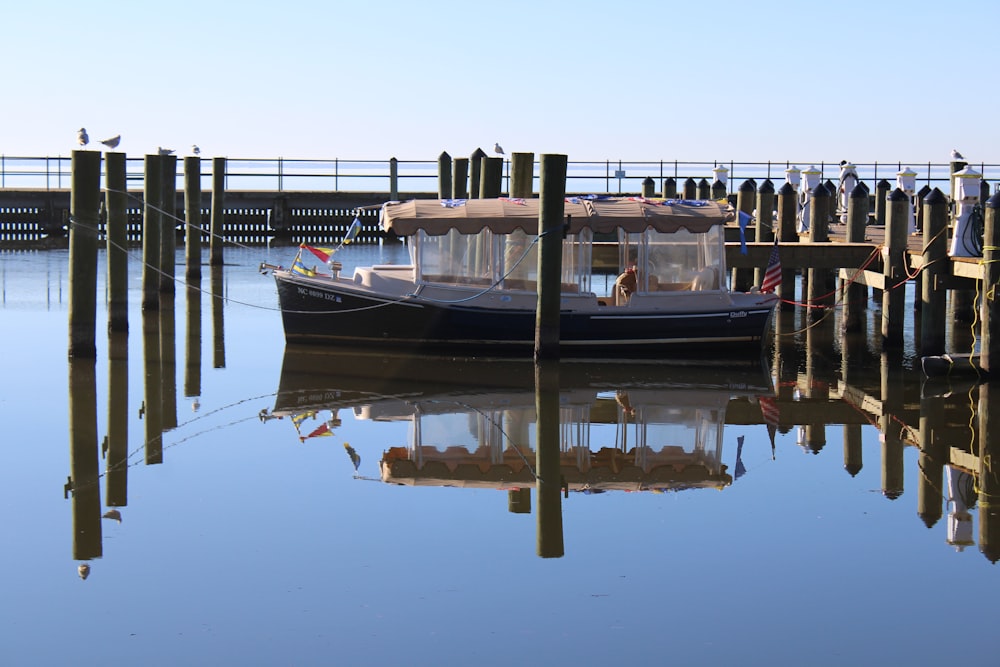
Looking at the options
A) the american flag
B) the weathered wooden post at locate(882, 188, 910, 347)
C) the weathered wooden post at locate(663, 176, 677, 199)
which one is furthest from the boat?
the weathered wooden post at locate(663, 176, 677, 199)

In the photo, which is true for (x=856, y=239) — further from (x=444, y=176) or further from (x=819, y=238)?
(x=444, y=176)

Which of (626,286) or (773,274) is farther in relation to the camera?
(773,274)

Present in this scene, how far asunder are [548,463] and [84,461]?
4384mm

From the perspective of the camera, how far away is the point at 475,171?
2878 centimetres

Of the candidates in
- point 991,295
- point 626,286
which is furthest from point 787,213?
point 991,295

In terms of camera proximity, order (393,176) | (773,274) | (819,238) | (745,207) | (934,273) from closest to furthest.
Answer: (934,273)
(773,274)
(819,238)
(745,207)
(393,176)

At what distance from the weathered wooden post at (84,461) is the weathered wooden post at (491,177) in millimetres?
9236

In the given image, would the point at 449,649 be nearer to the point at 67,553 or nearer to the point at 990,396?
the point at 67,553

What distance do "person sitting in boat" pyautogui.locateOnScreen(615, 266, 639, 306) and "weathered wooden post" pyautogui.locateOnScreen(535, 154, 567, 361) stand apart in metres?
1.76

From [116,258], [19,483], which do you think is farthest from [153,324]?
[19,483]

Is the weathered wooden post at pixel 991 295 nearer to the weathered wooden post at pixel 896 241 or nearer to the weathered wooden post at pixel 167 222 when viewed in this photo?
the weathered wooden post at pixel 896 241

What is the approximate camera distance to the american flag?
2122 cm

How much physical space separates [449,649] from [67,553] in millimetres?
3412

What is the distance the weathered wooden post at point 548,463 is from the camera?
11.2 meters
